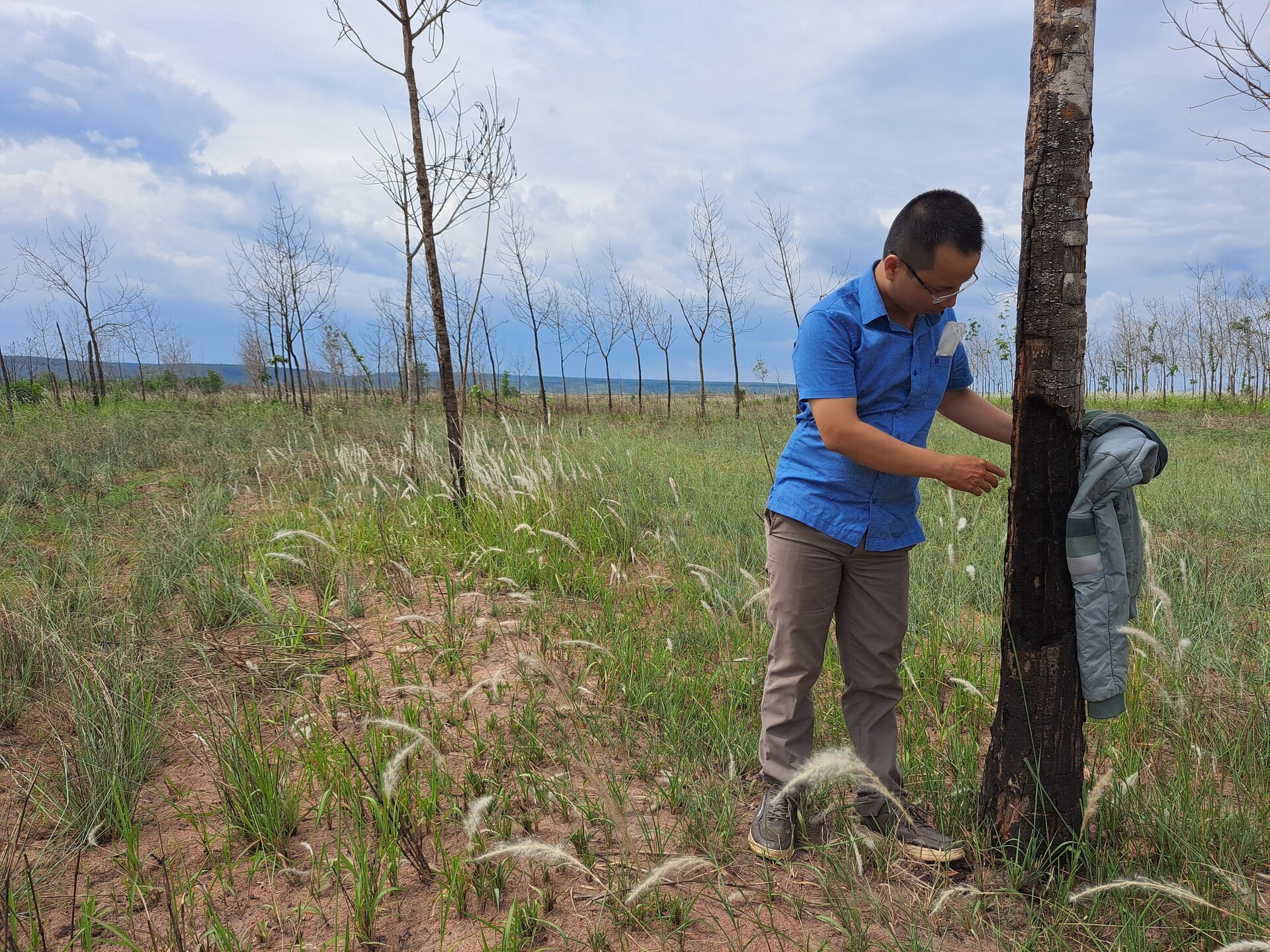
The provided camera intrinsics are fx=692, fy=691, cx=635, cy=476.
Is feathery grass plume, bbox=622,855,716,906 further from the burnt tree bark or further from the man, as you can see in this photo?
the burnt tree bark

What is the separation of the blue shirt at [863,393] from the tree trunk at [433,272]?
4210mm

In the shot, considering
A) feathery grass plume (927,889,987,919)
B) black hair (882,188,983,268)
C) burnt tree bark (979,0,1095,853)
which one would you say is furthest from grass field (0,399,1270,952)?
black hair (882,188,983,268)

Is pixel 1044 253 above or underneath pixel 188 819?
above

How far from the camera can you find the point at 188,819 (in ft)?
7.50

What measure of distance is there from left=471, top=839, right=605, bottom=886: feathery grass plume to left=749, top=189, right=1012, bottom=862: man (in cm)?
61

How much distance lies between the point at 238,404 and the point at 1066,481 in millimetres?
22273

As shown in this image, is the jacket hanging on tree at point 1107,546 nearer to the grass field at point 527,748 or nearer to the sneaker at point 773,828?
the grass field at point 527,748

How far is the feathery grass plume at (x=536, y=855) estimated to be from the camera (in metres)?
1.47

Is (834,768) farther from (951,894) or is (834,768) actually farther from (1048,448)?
(1048,448)

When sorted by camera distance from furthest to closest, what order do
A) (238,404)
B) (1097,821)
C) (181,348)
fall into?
(181,348) → (238,404) → (1097,821)

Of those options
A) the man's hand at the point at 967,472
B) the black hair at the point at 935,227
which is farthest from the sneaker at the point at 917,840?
the black hair at the point at 935,227

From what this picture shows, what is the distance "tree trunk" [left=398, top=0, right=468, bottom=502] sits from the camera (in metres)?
5.79

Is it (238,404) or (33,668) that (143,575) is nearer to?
(33,668)

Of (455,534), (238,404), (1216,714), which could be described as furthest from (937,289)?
(238,404)
